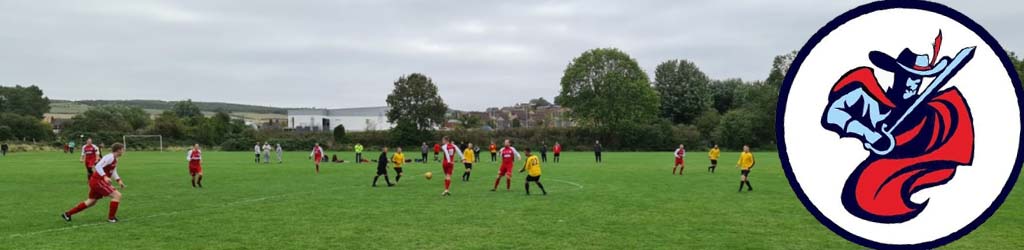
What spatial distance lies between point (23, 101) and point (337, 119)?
242 ft

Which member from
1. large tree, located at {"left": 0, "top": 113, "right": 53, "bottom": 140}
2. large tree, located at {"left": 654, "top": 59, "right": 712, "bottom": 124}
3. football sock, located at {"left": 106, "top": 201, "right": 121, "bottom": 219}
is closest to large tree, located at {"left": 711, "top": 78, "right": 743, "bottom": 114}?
large tree, located at {"left": 654, "top": 59, "right": 712, "bottom": 124}

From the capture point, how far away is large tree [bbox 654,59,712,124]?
96125 millimetres

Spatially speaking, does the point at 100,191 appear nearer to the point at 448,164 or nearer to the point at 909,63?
the point at 448,164

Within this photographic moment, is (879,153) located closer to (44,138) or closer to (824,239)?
(824,239)

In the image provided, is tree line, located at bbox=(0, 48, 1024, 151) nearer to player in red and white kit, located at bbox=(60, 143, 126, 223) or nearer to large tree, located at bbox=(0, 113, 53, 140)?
large tree, located at bbox=(0, 113, 53, 140)

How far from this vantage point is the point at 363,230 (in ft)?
40.1

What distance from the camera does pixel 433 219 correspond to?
13.8 metres

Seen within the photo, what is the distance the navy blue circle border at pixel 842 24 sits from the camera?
1.76 m

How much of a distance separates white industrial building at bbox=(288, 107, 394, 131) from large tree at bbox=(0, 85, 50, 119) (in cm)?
6058

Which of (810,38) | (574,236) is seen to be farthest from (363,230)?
(810,38)

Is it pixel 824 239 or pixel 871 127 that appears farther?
pixel 824 239

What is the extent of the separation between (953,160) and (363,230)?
11.3 metres

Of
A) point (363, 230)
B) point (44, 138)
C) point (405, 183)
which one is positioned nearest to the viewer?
point (363, 230)

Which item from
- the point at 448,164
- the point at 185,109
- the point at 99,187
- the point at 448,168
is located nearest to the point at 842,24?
the point at 99,187
